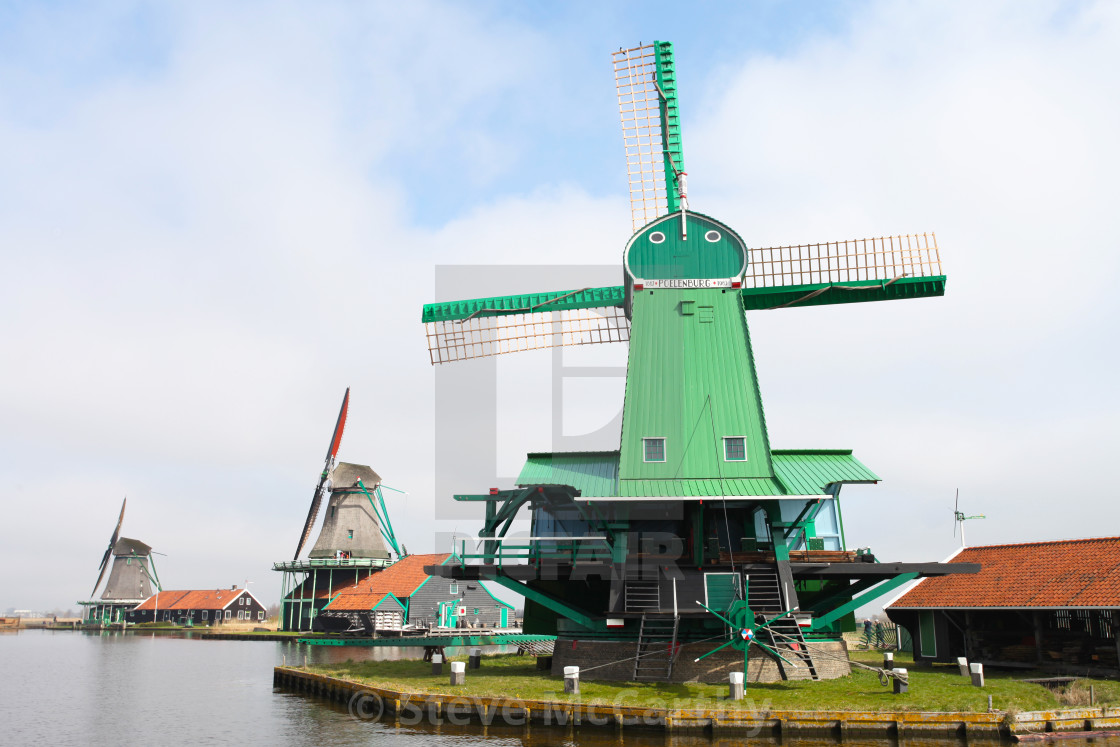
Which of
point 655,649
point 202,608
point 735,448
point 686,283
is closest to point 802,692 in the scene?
point 655,649

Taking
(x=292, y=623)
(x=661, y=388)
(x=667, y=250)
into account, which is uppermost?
(x=667, y=250)

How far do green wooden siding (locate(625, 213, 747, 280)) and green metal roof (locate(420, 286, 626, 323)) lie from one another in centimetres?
203

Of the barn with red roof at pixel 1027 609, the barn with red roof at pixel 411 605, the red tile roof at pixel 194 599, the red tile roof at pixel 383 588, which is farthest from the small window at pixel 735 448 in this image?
the red tile roof at pixel 194 599

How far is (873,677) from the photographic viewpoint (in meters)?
22.7

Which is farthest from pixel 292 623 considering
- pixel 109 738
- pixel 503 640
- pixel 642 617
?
pixel 642 617

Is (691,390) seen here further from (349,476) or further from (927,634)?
(349,476)

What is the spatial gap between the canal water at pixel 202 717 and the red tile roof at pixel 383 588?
31.5 ft

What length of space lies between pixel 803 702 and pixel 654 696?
10.9 ft

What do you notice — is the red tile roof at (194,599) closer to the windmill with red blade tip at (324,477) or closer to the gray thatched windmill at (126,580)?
the gray thatched windmill at (126,580)

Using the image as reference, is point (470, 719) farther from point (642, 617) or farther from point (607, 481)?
point (607, 481)

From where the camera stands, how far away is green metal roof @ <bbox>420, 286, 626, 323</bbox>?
1079 inches

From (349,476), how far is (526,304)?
4630cm

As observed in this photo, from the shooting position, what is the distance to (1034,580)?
24.7 meters

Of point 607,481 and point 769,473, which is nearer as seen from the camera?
point 769,473
